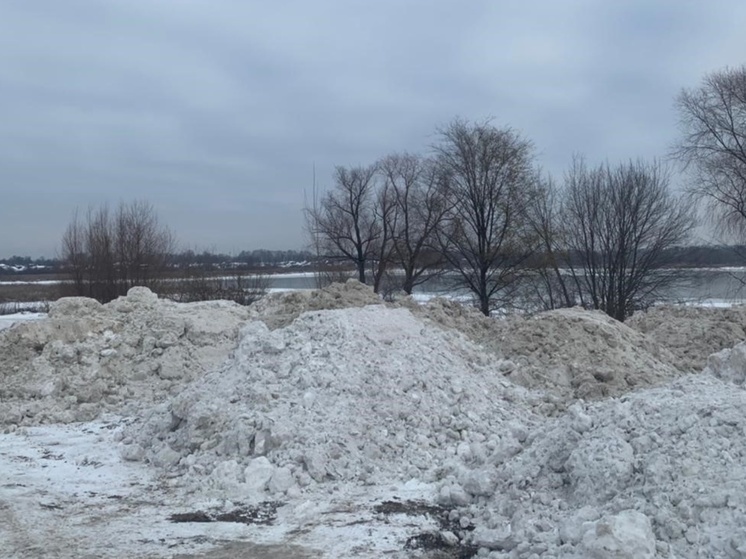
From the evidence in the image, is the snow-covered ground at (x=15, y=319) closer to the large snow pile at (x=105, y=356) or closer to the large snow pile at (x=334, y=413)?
the large snow pile at (x=105, y=356)

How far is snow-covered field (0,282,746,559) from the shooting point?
216 inches

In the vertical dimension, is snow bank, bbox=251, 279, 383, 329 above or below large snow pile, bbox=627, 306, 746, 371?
above

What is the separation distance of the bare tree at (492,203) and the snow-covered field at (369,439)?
13290 mm

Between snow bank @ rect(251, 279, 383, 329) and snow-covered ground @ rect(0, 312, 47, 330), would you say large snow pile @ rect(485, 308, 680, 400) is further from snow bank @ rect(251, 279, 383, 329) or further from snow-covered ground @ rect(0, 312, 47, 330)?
snow-covered ground @ rect(0, 312, 47, 330)

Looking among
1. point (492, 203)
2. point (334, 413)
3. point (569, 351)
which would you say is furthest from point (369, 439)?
point (492, 203)

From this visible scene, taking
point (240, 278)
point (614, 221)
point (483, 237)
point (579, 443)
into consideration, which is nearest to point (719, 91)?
point (614, 221)

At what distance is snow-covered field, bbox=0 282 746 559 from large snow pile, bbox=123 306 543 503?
0.09 feet

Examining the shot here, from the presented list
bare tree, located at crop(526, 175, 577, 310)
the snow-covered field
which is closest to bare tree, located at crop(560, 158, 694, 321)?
bare tree, located at crop(526, 175, 577, 310)

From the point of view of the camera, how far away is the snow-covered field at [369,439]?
5477 mm

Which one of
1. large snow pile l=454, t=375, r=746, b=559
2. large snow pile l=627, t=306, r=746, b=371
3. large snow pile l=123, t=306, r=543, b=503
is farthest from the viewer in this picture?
large snow pile l=627, t=306, r=746, b=371

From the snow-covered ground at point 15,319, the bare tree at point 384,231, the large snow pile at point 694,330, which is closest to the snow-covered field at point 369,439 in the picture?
the large snow pile at point 694,330

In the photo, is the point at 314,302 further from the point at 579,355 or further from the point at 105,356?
the point at 579,355

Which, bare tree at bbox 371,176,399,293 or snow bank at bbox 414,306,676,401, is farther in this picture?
bare tree at bbox 371,176,399,293

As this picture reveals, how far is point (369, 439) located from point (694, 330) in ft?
28.4
